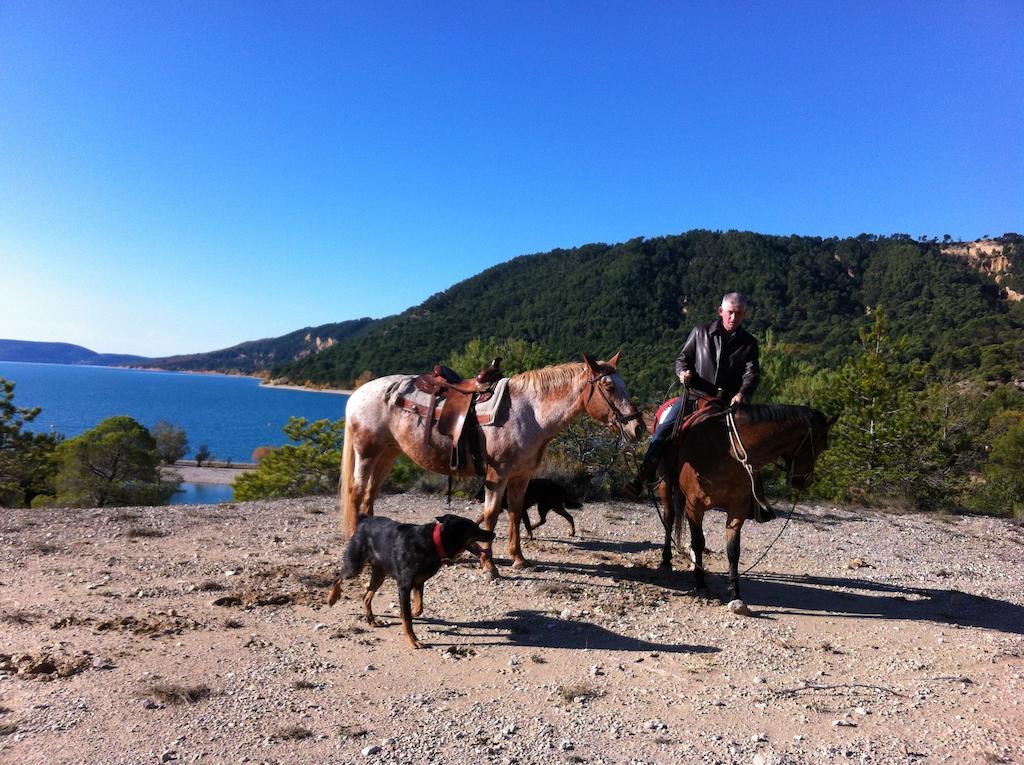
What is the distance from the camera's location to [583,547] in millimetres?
7746

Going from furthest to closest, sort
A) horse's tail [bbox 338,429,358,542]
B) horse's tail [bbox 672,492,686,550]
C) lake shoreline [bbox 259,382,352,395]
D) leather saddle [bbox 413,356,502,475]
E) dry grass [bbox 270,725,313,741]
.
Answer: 1. lake shoreline [bbox 259,382,352,395]
2. horse's tail [bbox 338,429,358,542]
3. horse's tail [bbox 672,492,686,550]
4. leather saddle [bbox 413,356,502,475]
5. dry grass [bbox 270,725,313,741]

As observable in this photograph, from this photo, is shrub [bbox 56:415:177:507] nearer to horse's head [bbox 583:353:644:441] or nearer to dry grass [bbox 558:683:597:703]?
horse's head [bbox 583:353:644:441]

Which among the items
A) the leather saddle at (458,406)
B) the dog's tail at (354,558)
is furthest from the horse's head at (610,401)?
the dog's tail at (354,558)

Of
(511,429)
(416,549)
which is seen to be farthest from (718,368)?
(416,549)

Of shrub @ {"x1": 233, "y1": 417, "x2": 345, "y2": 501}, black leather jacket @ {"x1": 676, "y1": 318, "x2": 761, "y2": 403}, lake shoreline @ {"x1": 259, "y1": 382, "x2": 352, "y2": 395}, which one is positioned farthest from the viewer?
lake shoreline @ {"x1": 259, "y1": 382, "x2": 352, "y2": 395}

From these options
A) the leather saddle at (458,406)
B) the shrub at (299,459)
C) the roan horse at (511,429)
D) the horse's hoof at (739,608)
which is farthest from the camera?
the shrub at (299,459)

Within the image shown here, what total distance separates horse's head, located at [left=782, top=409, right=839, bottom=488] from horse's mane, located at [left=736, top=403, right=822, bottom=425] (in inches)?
0.7

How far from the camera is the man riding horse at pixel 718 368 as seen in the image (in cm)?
556

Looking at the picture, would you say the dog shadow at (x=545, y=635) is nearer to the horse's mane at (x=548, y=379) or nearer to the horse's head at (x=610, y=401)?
the horse's head at (x=610, y=401)

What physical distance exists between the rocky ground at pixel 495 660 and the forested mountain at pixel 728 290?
25.1 m

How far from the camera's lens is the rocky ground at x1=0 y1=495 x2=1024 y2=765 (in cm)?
311

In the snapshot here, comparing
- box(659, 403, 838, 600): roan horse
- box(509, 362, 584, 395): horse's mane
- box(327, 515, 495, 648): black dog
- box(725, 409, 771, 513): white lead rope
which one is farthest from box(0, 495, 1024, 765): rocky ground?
box(509, 362, 584, 395): horse's mane

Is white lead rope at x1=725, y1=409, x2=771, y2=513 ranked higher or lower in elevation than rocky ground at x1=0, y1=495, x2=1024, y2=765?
higher

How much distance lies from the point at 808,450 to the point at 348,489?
16.8ft
